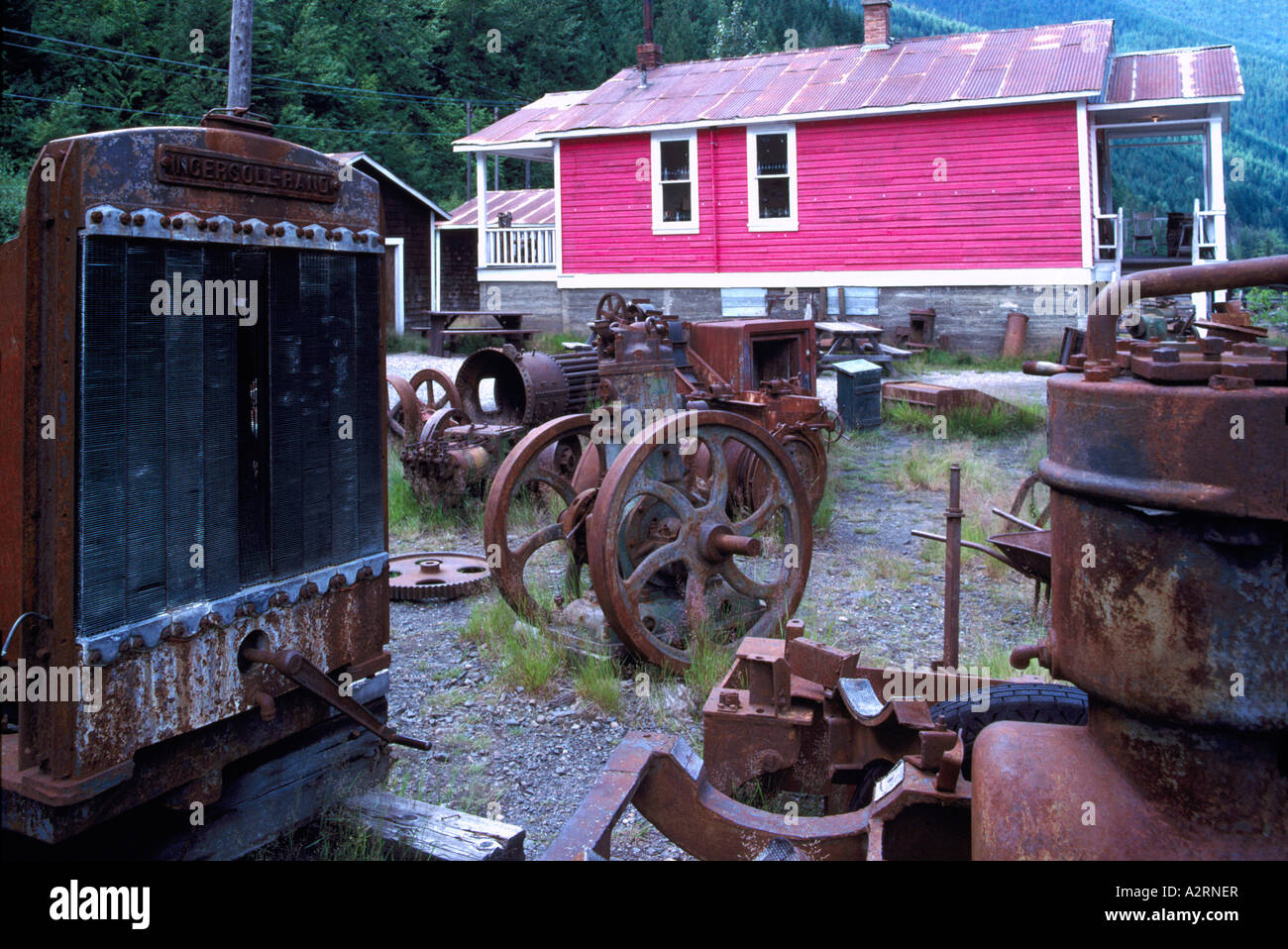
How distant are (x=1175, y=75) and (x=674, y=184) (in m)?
8.68

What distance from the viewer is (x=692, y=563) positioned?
4.80 metres

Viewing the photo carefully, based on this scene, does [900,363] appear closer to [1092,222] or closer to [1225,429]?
[1092,222]

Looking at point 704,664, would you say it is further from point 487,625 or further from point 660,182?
point 660,182

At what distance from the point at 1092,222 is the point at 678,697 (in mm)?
14801

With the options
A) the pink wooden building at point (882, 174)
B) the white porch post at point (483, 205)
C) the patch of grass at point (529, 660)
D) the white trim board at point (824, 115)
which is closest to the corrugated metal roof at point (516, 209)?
the white porch post at point (483, 205)

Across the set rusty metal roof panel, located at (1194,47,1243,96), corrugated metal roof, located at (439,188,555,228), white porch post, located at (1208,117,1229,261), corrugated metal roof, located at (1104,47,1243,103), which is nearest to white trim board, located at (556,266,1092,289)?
white porch post, located at (1208,117,1229,261)

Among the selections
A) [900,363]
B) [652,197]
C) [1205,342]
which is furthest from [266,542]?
[652,197]

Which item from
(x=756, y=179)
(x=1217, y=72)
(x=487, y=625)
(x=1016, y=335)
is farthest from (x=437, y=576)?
(x=1217, y=72)

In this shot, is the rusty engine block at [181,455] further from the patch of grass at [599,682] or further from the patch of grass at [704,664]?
the patch of grass at [704,664]

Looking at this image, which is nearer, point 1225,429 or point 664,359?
point 1225,429

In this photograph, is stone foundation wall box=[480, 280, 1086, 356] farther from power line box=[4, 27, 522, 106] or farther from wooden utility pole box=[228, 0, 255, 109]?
power line box=[4, 27, 522, 106]

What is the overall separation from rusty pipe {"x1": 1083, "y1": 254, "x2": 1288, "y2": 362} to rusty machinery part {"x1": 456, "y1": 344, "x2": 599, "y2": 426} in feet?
22.6

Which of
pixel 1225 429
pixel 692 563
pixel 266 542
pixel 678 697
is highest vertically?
pixel 1225 429

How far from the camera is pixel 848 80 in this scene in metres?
19.1
